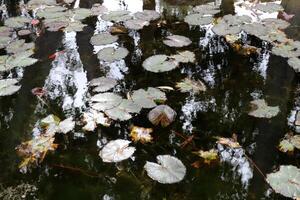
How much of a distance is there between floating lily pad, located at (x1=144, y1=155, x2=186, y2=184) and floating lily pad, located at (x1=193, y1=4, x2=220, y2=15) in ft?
6.73

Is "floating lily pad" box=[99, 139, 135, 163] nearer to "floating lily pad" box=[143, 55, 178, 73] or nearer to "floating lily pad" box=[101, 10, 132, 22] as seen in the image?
"floating lily pad" box=[143, 55, 178, 73]

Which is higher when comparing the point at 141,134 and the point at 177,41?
the point at 177,41

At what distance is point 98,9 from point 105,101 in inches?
65.3

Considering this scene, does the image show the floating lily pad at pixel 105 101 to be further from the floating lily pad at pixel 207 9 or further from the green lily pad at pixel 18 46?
the floating lily pad at pixel 207 9

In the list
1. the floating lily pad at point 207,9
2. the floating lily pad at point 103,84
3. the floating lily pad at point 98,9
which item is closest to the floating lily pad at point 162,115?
the floating lily pad at point 103,84

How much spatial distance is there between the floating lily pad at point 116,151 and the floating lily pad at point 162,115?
26 centimetres

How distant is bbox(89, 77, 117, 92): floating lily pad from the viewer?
2.62 metres

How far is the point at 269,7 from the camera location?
3.72 metres

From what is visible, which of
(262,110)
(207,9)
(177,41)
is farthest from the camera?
(207,9)

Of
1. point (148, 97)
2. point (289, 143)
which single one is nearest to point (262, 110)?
point (289, 143)

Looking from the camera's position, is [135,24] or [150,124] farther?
[135,24]

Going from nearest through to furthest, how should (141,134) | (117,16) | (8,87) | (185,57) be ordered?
(141,134), (8,87), (185,57), (117,16)

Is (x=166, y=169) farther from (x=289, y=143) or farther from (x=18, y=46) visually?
(x=18, y=46)

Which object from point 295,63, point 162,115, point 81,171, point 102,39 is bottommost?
point 81,171
